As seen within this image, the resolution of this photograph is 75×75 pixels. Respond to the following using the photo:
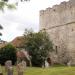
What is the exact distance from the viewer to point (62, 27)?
5412 centimetres

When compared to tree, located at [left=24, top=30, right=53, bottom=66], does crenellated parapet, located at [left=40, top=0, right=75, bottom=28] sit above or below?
above

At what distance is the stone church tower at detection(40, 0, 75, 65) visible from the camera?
52.1 metres

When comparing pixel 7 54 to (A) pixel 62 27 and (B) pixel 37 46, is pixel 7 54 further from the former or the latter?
(A) pixel 62 27

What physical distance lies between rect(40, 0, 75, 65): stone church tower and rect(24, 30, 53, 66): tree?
417 centimetres

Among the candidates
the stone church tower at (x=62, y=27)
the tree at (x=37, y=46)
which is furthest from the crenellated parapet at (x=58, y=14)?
the tree at (x=37, y=46)

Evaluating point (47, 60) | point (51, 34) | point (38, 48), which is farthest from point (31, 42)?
point (51, 34)

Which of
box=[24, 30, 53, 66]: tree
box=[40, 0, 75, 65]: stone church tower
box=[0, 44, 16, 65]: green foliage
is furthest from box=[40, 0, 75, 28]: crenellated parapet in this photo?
box=[0, 44, 16, 65]: green foliage

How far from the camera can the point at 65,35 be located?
5303 cm

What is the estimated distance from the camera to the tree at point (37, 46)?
47094 millimetres

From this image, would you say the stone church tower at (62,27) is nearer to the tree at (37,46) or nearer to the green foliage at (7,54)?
the tree at (37,46)

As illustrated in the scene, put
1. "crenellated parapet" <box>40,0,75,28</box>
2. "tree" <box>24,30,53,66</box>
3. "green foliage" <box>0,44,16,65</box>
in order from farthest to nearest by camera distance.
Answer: "crenellated parapet" <box>40,0,75,28</box> < "tree" <box>24,30,53,66</box> < "green foliage" <box>0,44,16,65</box>

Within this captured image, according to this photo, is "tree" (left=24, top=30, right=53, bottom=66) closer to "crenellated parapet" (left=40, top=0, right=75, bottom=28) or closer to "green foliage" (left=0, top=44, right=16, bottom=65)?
"green foliage" (left=0, top=44, right=16, bottom=65)

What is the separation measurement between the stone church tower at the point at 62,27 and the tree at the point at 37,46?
4166 mm

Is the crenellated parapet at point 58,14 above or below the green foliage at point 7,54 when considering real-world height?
above
